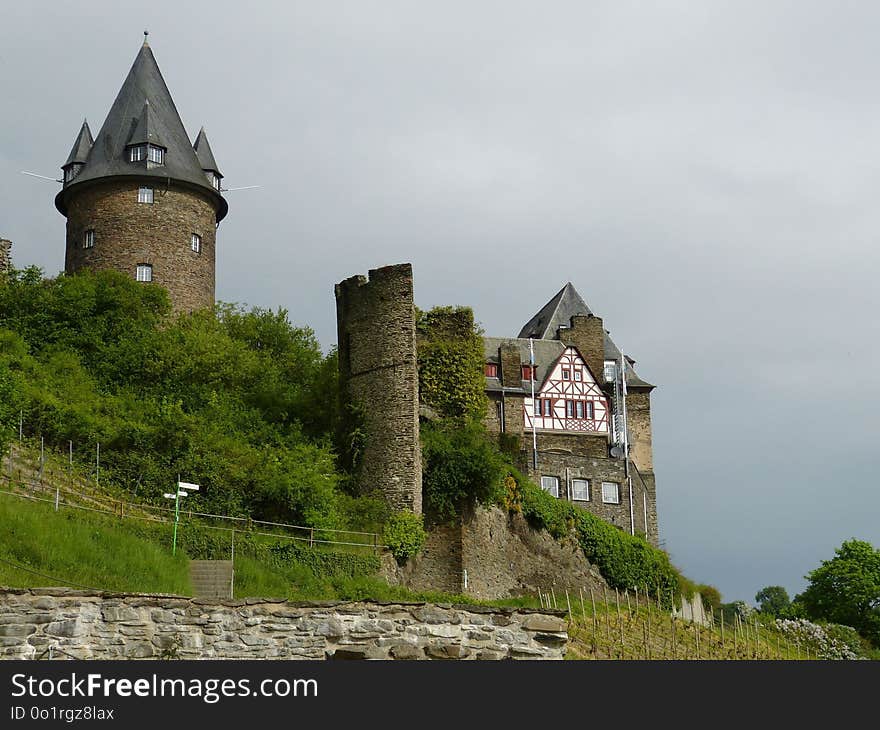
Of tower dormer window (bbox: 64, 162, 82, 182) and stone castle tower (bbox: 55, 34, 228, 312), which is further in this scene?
tower dormer window (bbox: 64, 162, 82, 182)

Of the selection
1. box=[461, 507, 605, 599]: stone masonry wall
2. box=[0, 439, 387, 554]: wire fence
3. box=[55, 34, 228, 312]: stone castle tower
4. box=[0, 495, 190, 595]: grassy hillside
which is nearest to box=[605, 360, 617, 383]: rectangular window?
box=[461, 507, 605, 599]: stone masonry wall

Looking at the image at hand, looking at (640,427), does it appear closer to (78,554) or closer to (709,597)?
(709,597)

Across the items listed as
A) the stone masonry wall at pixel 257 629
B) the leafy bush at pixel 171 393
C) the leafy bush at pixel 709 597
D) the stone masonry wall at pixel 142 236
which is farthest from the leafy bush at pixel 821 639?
the stone masonry wall at pixel 257 629

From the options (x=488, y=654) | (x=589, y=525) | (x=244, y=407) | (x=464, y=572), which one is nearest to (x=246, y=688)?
(x=488, y=654)

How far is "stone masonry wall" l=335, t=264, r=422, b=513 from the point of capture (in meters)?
28.2

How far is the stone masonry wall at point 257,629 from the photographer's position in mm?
10086

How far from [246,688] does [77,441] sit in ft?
57.6

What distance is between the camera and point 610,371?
49.2 meters

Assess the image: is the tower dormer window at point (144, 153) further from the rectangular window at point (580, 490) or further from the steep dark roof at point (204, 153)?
the rectangular window at point (580, 490)

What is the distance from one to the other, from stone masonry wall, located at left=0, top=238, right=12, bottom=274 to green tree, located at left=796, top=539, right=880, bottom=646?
27.7 meters

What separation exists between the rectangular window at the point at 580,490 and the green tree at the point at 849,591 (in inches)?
337

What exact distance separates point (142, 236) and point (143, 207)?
960 mm

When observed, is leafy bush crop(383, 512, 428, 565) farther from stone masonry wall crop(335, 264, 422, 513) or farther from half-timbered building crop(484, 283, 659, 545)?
half-timbered building crop(484, 283, 659, 545)

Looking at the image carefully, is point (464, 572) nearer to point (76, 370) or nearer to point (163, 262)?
point (76, 370)
